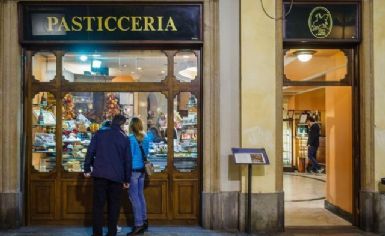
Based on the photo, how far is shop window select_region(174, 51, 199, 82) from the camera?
8367 mm

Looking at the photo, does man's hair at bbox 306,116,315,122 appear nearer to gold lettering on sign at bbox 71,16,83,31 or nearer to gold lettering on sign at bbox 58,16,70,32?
gold lettering on sign at bbox 71,16,83,31

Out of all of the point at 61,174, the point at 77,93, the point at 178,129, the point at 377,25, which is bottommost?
the point at 61,174

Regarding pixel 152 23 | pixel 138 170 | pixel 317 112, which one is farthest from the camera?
pixel 317 112

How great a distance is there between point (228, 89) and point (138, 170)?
1905mm

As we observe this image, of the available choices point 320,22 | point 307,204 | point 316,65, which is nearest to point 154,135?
point 316,65

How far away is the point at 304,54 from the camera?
8617mm

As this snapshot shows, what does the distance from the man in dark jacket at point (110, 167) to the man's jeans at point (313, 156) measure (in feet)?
35.0

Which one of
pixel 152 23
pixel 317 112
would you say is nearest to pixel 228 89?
pixel 152 23

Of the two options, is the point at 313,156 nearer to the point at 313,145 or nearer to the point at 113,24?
the point at 313,145

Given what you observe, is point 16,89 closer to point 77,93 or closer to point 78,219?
point 77,93

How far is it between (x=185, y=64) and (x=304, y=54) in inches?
80.2

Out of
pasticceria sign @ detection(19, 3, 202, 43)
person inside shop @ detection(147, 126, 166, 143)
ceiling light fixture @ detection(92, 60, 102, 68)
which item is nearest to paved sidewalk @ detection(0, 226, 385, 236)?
person inside shop @ detection(147, 126, 166, 143)

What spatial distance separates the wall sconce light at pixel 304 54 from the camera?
8.58m

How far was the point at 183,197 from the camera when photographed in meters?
8.34
